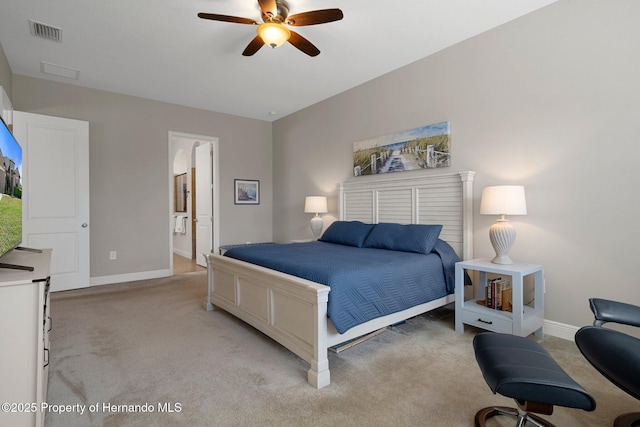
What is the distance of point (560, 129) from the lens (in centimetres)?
263

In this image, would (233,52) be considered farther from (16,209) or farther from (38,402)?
(38,402)

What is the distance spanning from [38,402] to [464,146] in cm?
361

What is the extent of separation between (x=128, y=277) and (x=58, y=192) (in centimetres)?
146

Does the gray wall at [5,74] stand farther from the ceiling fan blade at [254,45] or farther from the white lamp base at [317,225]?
the white lamp base at [317,225]

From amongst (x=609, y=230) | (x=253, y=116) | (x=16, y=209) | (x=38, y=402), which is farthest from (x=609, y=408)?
(x=253, y=116)

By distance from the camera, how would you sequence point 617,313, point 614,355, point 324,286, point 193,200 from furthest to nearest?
point 193,200
point 324,286
point 617,313
point 614,355

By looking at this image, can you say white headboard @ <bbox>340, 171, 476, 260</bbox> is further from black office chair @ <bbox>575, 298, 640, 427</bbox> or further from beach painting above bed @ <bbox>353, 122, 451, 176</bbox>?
black office chair @ <bbox>575, 298, 640, 427</bbox>

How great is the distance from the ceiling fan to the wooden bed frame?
1850 millimetres

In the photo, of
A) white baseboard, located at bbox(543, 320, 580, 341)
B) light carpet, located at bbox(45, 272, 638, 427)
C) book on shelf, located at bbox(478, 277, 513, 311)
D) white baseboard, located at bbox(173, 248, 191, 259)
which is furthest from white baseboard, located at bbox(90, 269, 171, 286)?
white baseboard, located at bbox(543, 320, 580, 341)

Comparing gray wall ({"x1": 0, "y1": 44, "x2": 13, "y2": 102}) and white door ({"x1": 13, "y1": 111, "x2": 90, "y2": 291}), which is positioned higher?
gray wall ({"x1": 0, "y1": 44, "x2": 13, "y2": 102})

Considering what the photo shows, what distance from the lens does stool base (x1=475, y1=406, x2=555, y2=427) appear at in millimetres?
1441

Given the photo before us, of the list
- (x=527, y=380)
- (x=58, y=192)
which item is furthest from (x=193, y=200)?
(x=527, y=380)

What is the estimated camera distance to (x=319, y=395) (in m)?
1.84

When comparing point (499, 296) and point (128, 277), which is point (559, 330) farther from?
point (128, 277)
